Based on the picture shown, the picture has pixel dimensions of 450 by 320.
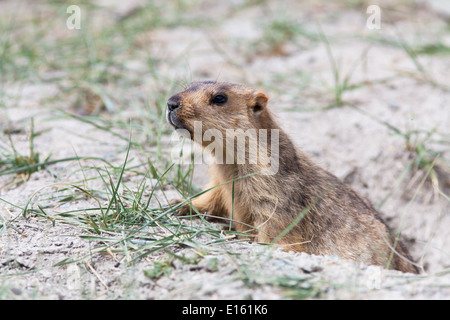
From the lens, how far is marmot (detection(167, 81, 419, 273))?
373cm

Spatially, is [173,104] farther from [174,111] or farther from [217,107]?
[217,107]

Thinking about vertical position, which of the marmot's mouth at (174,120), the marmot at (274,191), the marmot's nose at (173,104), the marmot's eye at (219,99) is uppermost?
the marmot's eye at (219,99)

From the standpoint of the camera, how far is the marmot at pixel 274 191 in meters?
3.73

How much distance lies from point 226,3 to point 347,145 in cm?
391

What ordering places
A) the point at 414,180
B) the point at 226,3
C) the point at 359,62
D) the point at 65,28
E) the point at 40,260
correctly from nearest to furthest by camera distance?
the point at 40,260
the point at 414,180
the point at 359,62
the point at 65,28
the point at 226,3

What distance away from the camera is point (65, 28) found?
7.57m

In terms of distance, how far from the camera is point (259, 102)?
3998 mm

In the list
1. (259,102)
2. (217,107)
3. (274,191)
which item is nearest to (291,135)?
(259,102)

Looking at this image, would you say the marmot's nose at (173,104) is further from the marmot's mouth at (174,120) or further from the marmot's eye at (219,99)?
the marmot's eye at (219,99)

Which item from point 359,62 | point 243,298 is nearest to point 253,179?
point 243,298

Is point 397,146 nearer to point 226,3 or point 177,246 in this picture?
point 177,246

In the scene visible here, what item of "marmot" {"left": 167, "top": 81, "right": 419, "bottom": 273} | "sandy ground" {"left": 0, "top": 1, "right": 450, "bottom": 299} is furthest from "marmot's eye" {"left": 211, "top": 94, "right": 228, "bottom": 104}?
"sandy ground" {"left": 0, "top": 1, "right": 450, "bottom": 299}

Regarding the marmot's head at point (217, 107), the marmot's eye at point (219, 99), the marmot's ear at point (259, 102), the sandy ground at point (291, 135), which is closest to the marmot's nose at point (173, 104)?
the marmot's head at point (217, 107)

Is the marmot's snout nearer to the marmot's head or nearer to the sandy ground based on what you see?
the marmot's head
